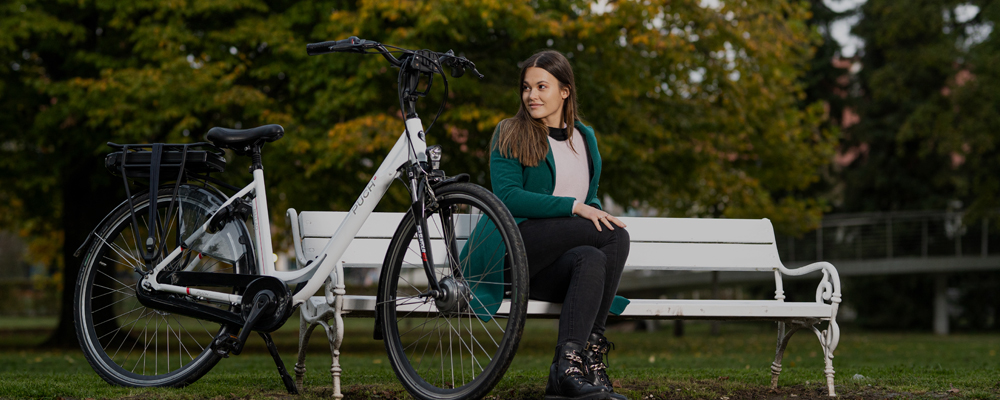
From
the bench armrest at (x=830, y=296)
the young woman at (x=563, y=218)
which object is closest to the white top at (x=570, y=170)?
the young woman at (x=563, y=218)

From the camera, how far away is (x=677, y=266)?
15.4 feet

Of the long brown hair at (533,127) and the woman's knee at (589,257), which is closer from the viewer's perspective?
the woman's knee at (589,257)

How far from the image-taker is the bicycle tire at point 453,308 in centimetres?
312

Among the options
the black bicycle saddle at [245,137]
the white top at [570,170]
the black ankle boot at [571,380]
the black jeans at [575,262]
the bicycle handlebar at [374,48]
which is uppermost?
the bicycle handlebar at [374,48]

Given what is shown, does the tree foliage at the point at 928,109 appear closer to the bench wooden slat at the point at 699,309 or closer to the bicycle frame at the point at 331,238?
the bench wooden slat at the point at 699,309

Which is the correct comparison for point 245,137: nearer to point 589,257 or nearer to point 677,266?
point 589,257

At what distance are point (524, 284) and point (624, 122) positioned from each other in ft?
31.6

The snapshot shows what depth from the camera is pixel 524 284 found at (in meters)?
3.09

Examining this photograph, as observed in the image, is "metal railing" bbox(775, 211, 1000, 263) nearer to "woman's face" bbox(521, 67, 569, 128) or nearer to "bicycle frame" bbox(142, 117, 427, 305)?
Answer: "woman's face" bbox(521, 67, 569, 128)

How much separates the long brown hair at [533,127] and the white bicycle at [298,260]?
295mm

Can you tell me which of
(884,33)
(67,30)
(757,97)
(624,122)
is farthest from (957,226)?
(67,30)

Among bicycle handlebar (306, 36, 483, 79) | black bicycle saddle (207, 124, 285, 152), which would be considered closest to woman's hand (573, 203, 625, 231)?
bicycle handlebar (306, 36, 483, 79)

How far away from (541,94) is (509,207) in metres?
0.56

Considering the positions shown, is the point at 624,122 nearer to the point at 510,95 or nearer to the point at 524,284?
the point at 510,95
